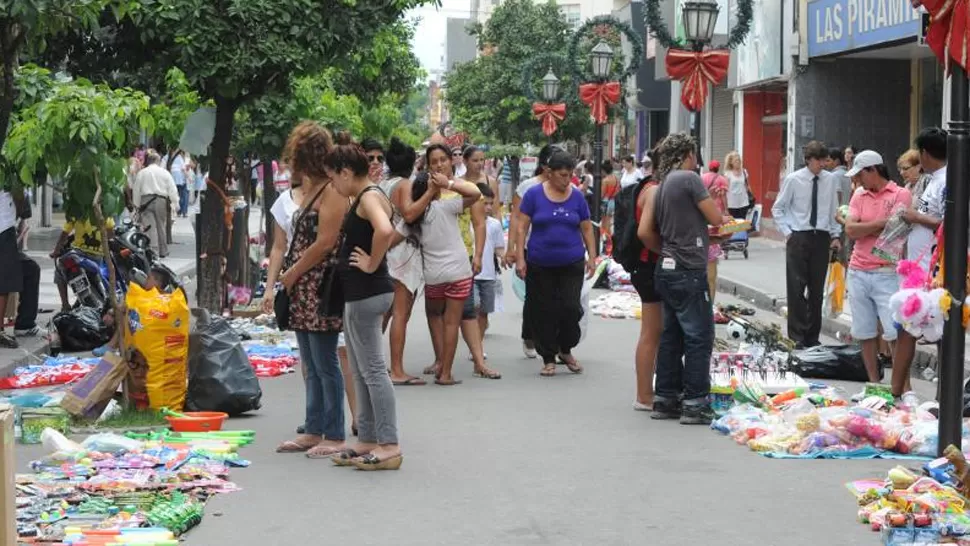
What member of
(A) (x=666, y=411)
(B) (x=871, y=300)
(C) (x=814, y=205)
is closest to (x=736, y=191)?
(C) (x=814, y=205)

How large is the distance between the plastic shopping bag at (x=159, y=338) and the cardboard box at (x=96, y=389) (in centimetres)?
16

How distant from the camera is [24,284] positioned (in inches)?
586

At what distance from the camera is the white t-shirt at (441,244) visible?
12.3 meters

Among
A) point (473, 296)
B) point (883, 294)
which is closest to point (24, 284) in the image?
point (473, 296)

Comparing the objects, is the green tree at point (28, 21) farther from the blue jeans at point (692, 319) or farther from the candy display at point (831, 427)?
the candy display at point (831, 427)

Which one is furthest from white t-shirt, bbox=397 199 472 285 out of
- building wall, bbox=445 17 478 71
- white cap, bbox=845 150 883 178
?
building wall, bbox=445 17 478 71

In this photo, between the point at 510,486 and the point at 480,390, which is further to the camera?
the point at 480,390

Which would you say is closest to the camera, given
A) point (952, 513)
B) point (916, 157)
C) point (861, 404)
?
point (952, 513)

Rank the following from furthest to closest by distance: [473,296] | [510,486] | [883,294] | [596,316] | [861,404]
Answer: [596,316]
[473,296]
[883,294]
[861,404]
[510,486]

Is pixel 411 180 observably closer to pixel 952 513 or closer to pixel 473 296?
pixel 473 296

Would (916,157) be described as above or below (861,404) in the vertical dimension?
above

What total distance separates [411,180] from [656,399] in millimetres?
2713

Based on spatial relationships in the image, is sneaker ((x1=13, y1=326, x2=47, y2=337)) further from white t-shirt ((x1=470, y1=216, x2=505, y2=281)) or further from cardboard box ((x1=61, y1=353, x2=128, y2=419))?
cardboard box ((x1=61, y1=353, x2=128, y2=419))

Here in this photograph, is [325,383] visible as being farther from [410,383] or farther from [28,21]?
[410,383]
